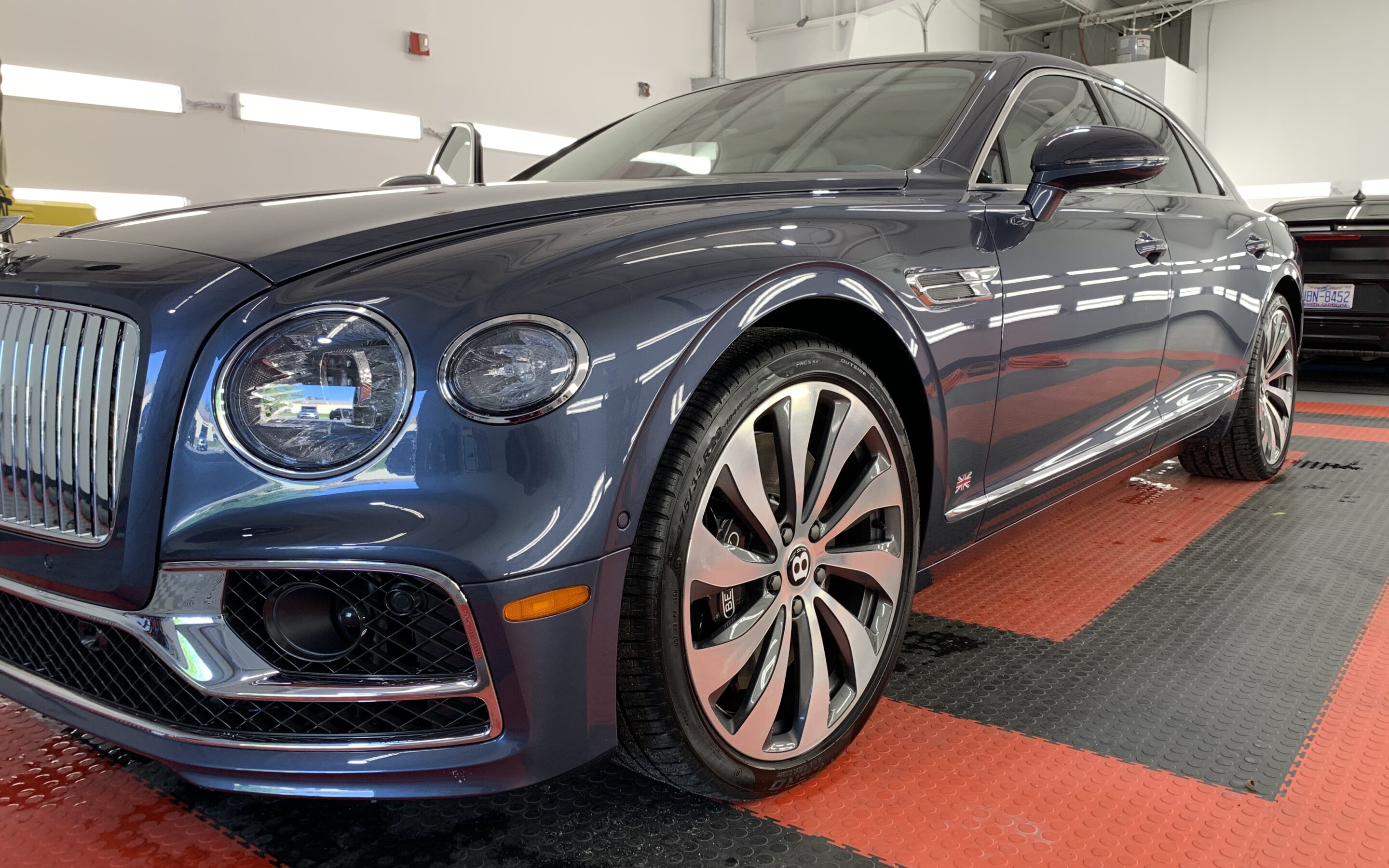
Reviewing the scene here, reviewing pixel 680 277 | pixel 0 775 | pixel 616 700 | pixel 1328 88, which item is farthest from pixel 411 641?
pixel 1328 88

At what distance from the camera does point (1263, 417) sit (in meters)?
3.29

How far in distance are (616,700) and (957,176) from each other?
1148 mm

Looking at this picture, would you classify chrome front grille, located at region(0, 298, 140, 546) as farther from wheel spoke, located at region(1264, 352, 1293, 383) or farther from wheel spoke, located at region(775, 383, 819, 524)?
wheel spoke, located at region(1264, 352, 1293, 383)

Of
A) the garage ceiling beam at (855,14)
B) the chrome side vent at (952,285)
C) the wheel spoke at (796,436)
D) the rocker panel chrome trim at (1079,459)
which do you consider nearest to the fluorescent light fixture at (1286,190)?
the garage ceiling beam at (855,14)

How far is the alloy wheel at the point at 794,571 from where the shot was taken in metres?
1.27

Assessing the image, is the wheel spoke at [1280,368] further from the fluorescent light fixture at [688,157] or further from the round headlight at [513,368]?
the round headlight at [513,368]

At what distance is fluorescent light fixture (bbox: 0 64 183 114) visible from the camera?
4.83 m

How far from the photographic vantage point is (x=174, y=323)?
3.59 feet

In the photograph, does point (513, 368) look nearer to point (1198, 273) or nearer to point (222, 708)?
point (222, 708)

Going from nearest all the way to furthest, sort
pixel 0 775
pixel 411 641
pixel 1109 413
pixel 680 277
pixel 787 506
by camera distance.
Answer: pixel 411 641, pixel 680 277, pixel 787 506, pixel 0 775, pixel 1109 413

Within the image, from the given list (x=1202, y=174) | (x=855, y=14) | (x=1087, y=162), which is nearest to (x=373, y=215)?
(x=1087, y=162)

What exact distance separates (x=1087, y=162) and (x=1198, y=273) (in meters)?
0.96

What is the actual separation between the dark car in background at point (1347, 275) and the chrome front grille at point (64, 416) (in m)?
5.78

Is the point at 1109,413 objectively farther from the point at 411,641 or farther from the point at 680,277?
the point at 411,641
